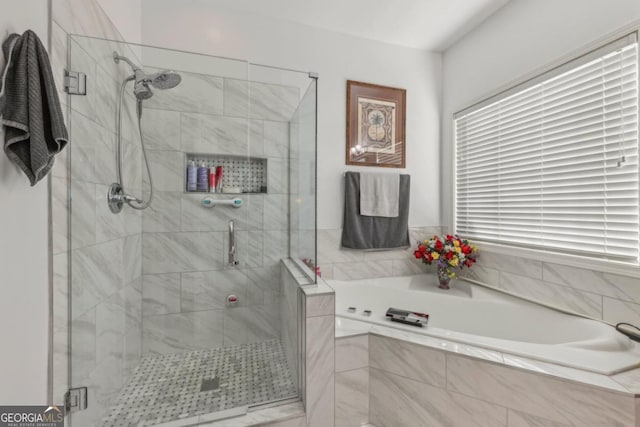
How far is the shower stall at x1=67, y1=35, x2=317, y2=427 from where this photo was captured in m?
1.24

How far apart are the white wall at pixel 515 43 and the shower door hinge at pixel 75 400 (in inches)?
110

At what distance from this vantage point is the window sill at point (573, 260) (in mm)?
1344

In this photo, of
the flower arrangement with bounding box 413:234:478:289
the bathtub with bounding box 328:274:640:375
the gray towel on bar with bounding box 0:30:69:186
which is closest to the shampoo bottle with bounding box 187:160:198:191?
the gray towel on bar with bounding box 0:30:69:186

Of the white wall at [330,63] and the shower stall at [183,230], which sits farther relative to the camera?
the white wall at [330,63]

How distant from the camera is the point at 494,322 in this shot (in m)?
1.86

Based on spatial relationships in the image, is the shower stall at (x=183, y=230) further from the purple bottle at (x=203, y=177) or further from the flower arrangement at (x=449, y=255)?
the flower arrangement at (x=449, y=255)

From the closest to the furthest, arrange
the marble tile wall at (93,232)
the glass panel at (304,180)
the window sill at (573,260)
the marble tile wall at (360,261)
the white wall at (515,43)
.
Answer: the marble tile wall at (93,232) < the window sill at (573,260) < the white wall at (515,43) < the glass panel at (304,180) < the marble tile wall at (360,261)

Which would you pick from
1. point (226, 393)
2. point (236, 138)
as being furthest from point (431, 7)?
point (226, 393)

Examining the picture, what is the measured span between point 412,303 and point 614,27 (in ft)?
6.69

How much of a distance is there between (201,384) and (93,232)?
0.95 m

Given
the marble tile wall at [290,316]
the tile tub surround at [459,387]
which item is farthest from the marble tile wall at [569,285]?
the marble tile wall at [290,316]

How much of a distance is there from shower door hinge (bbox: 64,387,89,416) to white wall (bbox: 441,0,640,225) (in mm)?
2787

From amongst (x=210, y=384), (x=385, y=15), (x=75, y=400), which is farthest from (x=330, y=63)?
(x=75, y=400)

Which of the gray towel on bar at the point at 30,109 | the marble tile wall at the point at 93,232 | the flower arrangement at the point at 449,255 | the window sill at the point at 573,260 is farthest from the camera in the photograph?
the flower arrangement at the point at 449,255
